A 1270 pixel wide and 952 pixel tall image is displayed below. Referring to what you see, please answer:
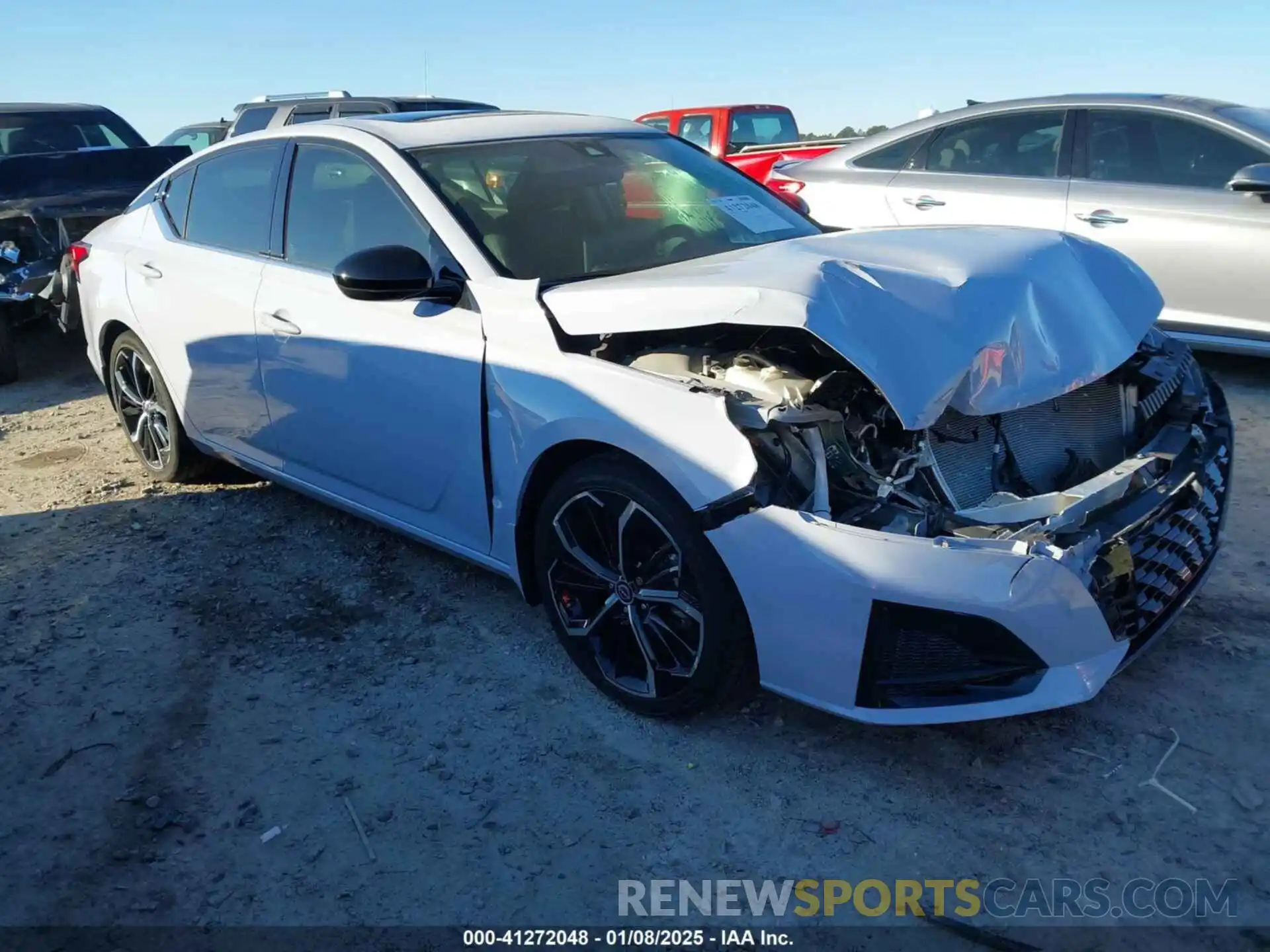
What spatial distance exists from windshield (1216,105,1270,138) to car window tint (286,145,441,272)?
15.9ft

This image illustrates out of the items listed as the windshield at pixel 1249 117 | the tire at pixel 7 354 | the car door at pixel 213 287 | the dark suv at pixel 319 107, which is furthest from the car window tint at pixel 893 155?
the tire at pixel 7 354

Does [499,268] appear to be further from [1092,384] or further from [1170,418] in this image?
[1170,418]

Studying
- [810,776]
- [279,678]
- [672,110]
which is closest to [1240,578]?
[810,776]

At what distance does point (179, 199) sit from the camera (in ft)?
16.3

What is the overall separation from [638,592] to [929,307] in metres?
1.12

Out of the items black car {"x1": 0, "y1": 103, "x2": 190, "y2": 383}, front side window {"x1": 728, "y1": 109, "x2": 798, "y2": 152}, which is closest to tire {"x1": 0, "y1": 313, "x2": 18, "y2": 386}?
black car {"x1": 0, "y1": 103, "x2": 190, "y2": 383}

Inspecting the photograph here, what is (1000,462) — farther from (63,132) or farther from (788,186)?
Result: (63,132)

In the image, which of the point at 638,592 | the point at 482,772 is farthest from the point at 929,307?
the point at 482,772

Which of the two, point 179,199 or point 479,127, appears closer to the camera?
point 479,127

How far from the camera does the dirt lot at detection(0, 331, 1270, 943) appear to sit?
254 cm

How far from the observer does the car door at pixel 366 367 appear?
3410mm

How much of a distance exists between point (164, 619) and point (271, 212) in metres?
1.64

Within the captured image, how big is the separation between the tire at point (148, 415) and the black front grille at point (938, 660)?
3.68 meters

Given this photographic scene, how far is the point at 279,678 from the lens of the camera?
3510 mm
